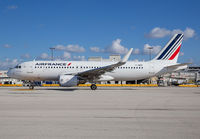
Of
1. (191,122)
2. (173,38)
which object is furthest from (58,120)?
(173,38)

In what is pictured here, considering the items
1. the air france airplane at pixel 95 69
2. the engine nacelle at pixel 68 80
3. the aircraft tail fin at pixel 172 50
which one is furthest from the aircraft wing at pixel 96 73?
the aircraft tail fin at pixel 172 50

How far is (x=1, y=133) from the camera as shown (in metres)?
6.07

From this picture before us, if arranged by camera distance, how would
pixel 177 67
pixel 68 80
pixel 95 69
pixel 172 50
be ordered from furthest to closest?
1. pixel 172 50
2. pixel 177 67
3. pixel 95 69
4. pixel 68 80

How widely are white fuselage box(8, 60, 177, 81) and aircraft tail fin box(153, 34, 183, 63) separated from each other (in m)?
0.79

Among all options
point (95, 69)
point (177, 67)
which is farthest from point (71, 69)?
point (177, 67)

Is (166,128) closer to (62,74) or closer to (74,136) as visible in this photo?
(74,136)

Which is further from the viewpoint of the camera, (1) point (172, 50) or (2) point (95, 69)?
(1) point (172, 50)

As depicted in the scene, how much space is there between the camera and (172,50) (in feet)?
103

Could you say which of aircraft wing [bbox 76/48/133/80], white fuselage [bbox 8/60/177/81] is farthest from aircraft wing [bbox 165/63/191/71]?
aircraft wing [bbox 76/48/133/80]

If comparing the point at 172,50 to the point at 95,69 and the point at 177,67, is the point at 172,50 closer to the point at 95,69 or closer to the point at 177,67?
the point at 177,67

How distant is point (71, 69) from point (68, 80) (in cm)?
352

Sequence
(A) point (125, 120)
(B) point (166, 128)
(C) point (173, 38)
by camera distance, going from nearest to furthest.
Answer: (B) point (166, 128)
(A) point (125, 120)
(C) point (173, 38)

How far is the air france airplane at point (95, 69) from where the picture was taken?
88.8 feet

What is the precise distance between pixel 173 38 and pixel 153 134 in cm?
2784
